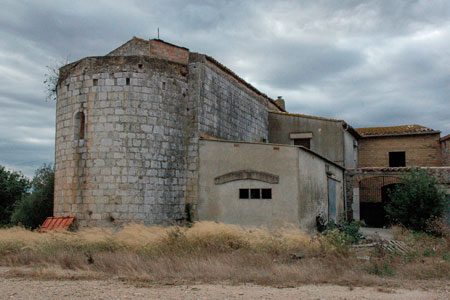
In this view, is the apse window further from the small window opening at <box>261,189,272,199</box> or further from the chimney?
the small window opening at <box>261,189,272,199</box>

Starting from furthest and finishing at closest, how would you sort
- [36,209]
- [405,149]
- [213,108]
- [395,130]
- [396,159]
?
1. [396,159]
2. [395,130]
3. [405,149]
4. [36,209]
5. [213,108]

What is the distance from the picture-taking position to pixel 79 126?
14.0 metres

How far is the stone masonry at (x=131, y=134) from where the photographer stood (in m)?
13.4

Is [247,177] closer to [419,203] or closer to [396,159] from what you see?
[419,203]

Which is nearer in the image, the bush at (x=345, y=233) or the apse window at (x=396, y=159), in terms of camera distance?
the bush at (x=345, y=233)

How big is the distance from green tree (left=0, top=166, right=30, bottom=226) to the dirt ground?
52.5ft

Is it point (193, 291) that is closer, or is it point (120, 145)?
point (193, 291)

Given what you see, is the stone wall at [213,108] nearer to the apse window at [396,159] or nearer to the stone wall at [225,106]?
the stone wall at [225,106]

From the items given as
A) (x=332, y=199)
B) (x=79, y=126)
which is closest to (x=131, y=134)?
(x=79, y=126)

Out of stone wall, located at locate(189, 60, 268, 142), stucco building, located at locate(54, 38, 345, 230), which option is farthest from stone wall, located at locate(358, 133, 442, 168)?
stucco building, located at locate(54, 38, 345, 230)

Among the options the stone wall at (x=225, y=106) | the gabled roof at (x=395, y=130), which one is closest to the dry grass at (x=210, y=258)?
the stone wall at (x=225, y=106)

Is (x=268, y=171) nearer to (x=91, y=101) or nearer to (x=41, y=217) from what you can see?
(x=91, y=101)

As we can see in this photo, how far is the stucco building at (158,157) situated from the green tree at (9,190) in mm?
9935

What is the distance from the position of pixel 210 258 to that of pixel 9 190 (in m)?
17.2
